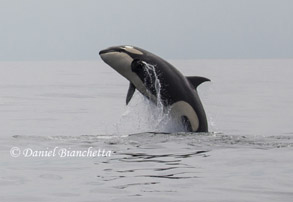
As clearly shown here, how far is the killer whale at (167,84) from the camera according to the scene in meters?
17.4

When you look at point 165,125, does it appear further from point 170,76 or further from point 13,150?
point 13,150

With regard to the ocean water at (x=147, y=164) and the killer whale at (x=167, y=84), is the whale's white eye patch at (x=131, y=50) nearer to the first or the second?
the killer whale at (x=167, y=84)

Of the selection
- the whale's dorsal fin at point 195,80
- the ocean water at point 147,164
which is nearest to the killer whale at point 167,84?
the whale's dorsal fin at point 195,80

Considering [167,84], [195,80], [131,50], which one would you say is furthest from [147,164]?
[131,50]

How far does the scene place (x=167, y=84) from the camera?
17.4 metres

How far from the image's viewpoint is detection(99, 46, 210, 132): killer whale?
57.0 feet

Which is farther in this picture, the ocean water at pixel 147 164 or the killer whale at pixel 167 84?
the killer whale at pixel 167 84

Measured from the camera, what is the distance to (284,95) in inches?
1631

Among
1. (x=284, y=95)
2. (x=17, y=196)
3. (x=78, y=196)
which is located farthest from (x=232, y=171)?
(x=284, y=95)

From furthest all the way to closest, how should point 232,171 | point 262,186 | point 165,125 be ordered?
point 165,125, point 232,171, point 262,186

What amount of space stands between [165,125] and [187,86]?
1326 millimetres

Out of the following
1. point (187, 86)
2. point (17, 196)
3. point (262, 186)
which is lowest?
point (17, 196)

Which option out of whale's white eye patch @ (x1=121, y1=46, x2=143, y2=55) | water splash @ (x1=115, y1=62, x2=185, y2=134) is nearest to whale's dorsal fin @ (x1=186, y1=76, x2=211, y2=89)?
water splash @ (x1=115, y1=62, x2=185, y2=134)

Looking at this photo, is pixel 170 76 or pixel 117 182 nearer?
pixel 117 182
